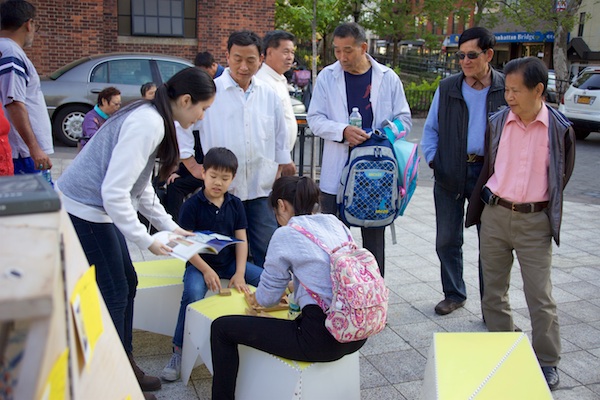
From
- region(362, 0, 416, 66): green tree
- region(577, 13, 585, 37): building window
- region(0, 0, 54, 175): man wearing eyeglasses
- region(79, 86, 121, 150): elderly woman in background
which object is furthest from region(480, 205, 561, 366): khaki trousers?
region(577, 13, 585, 37): building window

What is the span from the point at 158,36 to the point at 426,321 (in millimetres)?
13526

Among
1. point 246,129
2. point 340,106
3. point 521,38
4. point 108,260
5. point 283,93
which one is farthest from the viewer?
point 521,38

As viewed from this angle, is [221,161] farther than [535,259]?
Yes

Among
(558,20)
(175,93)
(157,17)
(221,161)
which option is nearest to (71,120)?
(157,17)

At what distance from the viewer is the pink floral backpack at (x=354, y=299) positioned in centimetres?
278

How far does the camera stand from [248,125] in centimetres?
432

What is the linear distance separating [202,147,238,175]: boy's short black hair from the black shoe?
222 centimetres

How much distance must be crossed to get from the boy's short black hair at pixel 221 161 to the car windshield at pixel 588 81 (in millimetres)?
13390

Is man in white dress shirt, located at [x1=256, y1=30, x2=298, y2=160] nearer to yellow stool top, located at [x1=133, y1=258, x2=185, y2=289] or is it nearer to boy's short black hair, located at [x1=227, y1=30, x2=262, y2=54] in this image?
boy's short black hair, located at [x1=227, y1=30, x2=262, y2=54]

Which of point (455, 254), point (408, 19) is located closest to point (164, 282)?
point (455, 254)

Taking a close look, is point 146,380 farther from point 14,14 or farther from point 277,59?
point 277,59

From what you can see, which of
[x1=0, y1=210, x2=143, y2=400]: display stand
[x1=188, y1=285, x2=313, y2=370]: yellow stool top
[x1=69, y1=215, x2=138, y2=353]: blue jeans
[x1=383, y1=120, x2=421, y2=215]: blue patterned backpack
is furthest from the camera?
[x1=383, y1=120, x2=421, y2=215]: blue patterned backpack

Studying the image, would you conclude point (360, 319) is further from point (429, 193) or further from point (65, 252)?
point (429, 193)

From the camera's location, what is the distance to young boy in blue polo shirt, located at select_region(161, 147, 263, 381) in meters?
3.72
